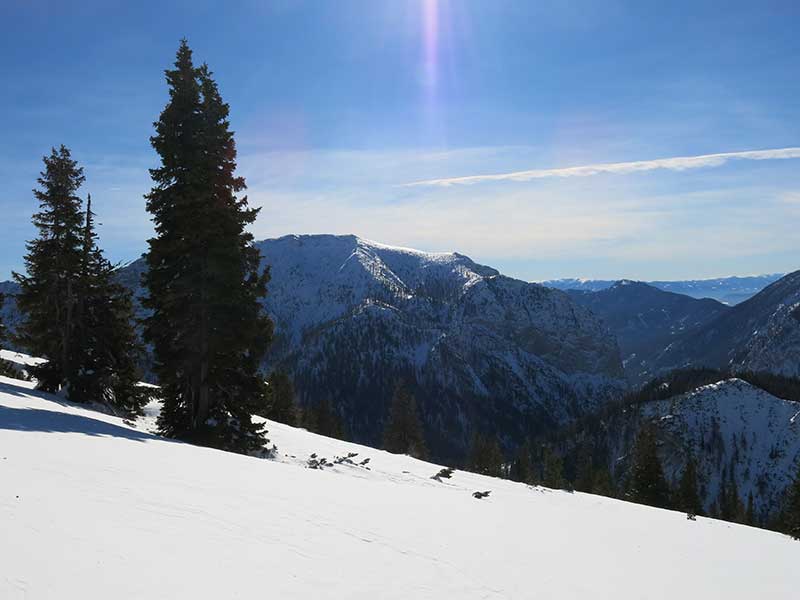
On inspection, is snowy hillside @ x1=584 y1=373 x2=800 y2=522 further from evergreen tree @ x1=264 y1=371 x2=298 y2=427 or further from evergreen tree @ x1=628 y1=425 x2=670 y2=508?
evergreen tree @ x1=264 y1=371 x2=298 y2=427

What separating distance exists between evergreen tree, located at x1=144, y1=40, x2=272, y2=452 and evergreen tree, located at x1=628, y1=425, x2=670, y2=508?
42.6 meters

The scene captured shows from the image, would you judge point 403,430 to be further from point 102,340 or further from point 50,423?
point 50,423

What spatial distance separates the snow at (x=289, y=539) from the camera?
6.21 m

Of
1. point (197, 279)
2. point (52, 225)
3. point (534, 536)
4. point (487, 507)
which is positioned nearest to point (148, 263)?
point (197, 279)

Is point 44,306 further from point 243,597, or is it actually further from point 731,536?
point 731,536

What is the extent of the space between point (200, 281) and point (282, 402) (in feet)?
132

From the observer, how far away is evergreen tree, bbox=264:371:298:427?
5800cm

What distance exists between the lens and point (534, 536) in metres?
11.9

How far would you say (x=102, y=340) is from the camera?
26.2 metres

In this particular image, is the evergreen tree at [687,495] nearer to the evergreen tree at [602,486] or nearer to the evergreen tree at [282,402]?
the evergreen tree at [602,486]

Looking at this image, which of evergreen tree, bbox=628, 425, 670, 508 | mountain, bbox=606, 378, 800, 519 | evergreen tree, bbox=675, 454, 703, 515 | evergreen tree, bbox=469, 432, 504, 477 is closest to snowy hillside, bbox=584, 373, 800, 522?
mountain, bbox=606, 378, 800, 519

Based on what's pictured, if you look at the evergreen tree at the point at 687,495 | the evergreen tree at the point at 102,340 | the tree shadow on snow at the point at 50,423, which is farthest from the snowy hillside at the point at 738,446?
the tree shadow on snow at the point at 50,423

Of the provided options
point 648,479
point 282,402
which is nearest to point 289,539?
point 648,479

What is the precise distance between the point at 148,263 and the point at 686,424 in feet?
709
